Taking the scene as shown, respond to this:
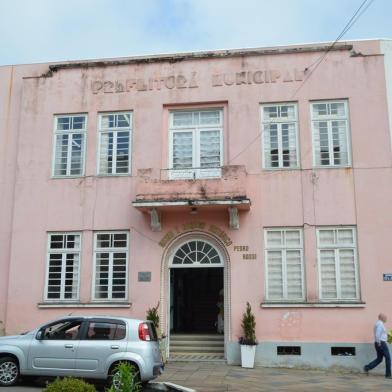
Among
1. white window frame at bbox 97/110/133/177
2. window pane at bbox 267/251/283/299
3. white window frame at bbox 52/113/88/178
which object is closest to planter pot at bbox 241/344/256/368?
window pane at bbox 267/251/283/299

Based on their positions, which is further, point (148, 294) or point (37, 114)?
point (37, 114)

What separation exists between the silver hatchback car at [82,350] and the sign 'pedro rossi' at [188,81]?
7.88 metres

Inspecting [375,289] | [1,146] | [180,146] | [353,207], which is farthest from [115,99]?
[375,289]

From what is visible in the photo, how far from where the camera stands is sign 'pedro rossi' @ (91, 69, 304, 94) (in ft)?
55.1

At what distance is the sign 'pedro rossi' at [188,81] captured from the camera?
16781 millimetres

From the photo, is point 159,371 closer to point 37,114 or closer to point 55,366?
point 55,366

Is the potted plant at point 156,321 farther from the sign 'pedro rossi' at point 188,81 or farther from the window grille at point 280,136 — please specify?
the sign 'pedro rossi' at point 188,81

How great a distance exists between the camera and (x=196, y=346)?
16641mm

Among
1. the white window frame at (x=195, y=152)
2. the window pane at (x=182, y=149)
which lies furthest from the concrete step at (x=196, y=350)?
the window pane at (x=182, y=149)

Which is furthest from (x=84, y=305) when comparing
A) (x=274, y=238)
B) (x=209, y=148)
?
(x=209, y=148)

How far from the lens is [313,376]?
14.0 m

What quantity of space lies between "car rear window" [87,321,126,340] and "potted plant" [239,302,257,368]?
4311 millimetres

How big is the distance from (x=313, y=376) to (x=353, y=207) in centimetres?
473

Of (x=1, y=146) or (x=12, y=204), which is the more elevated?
(x=1, y=146)
